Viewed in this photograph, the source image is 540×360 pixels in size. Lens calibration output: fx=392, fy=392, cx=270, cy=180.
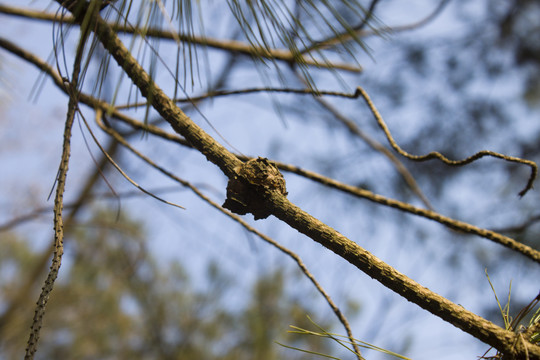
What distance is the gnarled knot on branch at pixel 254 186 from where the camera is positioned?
0.29 meters

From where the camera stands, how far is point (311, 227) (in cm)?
26

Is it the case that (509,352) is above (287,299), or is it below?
below

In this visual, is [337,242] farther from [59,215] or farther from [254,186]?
[59,215]

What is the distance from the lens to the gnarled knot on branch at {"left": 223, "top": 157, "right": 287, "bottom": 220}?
294 mm

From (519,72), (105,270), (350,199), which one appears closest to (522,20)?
(519,72)

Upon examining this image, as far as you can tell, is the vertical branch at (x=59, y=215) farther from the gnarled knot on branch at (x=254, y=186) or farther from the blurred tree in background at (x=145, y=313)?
the blurred tree in background at (x=145, y=313)

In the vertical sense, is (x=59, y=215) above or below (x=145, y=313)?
below

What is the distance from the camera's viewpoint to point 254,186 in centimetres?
29

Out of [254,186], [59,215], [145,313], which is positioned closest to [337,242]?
[254,186]

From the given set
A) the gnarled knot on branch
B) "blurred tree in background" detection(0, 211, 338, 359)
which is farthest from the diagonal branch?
"blurred tree in background" detection(0, 211, 338, 359)

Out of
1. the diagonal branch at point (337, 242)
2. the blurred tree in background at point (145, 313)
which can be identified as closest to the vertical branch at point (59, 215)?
the diagonal branch at point (337, 242)

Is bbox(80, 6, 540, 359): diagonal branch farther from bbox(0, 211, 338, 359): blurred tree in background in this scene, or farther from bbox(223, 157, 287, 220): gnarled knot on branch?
bbox(0, 211, 338, 359): blurred tree in background

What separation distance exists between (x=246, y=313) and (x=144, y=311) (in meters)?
0.79

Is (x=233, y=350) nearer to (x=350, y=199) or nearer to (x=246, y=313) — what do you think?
(x=246, y=313)
